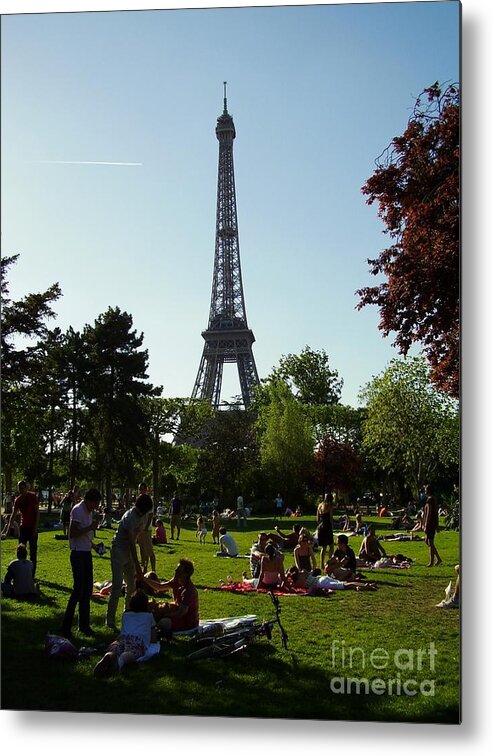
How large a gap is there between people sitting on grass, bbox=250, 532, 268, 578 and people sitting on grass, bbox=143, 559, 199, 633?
5.94 ft

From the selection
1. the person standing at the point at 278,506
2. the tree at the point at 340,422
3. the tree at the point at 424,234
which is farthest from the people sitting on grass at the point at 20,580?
the tree at the point at 424,234

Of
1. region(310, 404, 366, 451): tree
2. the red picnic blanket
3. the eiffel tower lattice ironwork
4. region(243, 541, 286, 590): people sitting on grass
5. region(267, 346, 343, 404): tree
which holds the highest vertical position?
the eiffel tower lattice ironwork

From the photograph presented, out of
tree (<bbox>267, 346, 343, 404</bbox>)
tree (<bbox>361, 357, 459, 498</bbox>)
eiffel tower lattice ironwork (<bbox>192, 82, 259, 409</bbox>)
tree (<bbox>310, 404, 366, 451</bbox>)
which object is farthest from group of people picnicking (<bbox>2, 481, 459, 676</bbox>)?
eiffel tower lattice ironwork (<bbox>192, 82, 259, 409</bbox>)

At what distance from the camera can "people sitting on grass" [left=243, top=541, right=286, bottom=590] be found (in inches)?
353

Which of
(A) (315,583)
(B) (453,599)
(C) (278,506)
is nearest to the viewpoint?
(B) (453,599)

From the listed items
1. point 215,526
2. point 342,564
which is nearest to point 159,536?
point 215,526

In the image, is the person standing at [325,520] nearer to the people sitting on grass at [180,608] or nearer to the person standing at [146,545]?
the people sitting on grass at [180,608]

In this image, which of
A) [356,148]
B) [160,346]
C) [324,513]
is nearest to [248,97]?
[356,148]

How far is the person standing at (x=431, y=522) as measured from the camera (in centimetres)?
756

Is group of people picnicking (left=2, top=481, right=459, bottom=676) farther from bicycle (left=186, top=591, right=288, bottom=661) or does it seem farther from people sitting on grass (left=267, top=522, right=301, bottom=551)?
bicycle (left=186, top=591, right=288, bottom=661)

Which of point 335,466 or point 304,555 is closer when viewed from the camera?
point 335,466

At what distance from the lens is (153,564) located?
8.59m

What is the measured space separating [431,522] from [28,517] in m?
4.51

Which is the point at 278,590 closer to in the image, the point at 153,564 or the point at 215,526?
the point at 215,526
